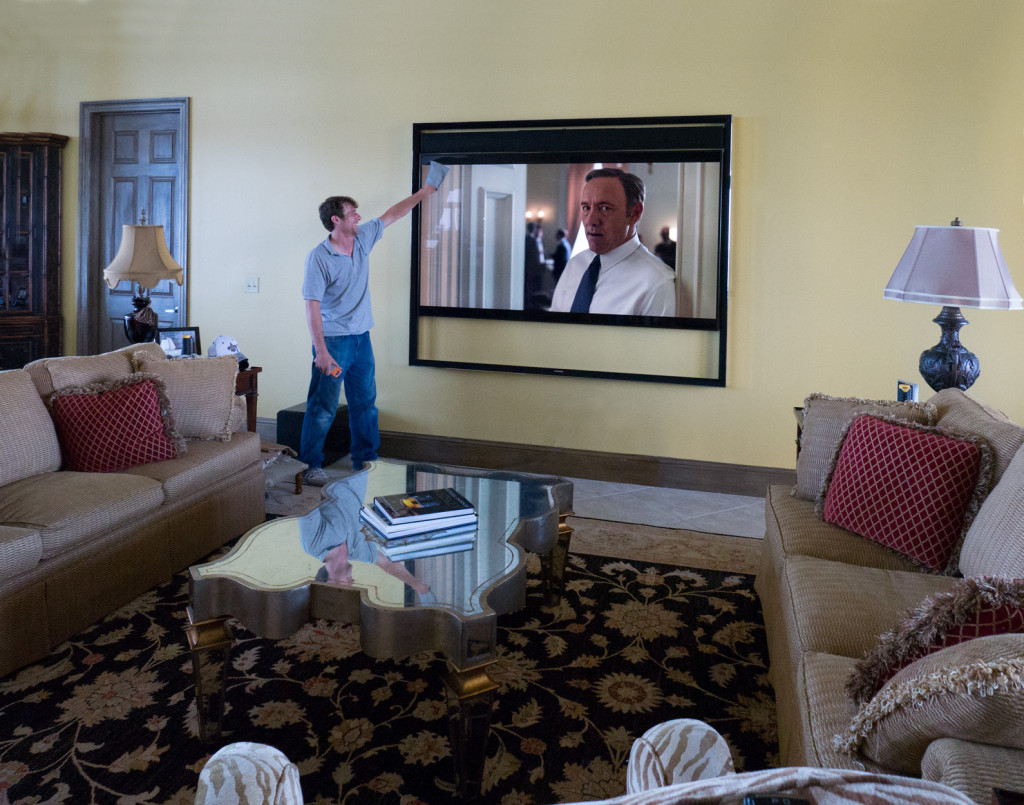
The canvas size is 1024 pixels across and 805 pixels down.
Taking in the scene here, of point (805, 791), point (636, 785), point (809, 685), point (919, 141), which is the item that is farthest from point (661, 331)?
point (805, 791)

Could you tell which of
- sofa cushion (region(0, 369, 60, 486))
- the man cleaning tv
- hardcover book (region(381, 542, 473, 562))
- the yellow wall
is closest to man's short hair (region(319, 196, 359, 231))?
the man cleaning tv

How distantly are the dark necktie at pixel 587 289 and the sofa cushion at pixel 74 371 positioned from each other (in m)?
2.39

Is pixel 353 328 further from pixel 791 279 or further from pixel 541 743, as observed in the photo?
pixel 541 743

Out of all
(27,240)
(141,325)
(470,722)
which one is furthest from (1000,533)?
(27,240)

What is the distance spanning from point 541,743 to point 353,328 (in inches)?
119

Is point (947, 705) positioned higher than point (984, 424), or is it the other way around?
point (984, 424)

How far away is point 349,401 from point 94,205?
2.48m

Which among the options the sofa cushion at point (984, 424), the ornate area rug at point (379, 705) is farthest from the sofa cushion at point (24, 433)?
the sofa cushion at point (984, 424)

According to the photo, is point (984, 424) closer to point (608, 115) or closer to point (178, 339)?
point (608, 115)

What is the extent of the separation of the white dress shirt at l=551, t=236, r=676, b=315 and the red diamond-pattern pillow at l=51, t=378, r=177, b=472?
2.42 metres

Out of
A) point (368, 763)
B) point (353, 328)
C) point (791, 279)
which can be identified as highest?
→ point (791, 279)

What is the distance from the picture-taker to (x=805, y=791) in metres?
0.61

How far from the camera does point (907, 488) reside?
2.53 metres

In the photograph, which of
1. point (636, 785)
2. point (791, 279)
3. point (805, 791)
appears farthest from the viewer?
point (791, 279)
